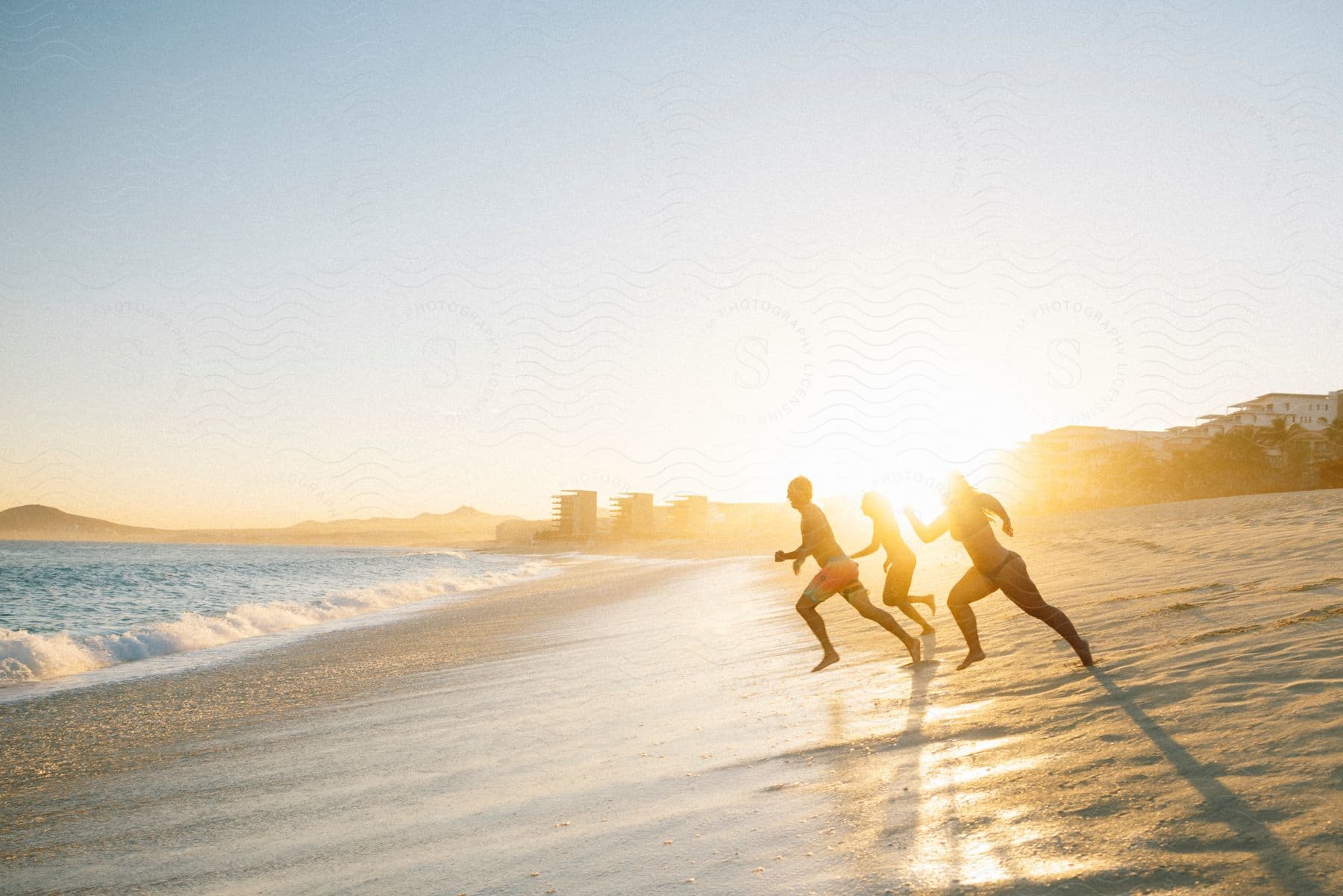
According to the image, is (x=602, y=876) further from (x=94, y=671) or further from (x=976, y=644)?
(x=94, y=671)

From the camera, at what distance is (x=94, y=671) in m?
12.8

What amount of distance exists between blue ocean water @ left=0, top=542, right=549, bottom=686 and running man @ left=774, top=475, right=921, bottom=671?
12.0 m

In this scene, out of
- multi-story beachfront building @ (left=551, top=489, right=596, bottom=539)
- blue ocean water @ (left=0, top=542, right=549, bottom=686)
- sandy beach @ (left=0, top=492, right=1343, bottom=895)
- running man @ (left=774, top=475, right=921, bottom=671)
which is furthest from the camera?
multi-story beachfront building @ (left=551, top=489, right=596, bottom=539)

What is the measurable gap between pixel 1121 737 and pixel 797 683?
11.2 feet

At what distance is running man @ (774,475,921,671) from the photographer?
25.8ft

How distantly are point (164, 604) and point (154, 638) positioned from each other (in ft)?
55.7

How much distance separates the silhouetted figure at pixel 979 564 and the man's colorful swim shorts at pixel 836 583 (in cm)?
102

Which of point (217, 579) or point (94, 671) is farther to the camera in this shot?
point (217, 579)

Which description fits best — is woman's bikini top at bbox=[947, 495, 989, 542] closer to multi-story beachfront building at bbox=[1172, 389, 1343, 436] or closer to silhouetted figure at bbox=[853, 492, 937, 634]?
silhouetted figure at bbox=[853, 492, 937, 634]

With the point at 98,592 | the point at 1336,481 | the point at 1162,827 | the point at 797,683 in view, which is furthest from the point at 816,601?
the point at 1336,481

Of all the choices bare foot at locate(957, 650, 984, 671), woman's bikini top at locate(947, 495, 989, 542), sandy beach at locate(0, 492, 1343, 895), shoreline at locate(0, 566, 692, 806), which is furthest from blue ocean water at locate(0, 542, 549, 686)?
woman's bikini top at locate(947, 495, 989, 542)

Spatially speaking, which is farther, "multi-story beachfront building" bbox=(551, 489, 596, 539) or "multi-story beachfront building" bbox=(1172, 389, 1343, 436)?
"multi-story beachfront building" bbox=(551, 489, 596, 539)

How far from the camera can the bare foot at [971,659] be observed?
280 inches

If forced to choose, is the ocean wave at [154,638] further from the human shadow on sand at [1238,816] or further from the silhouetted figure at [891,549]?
the human shadow on sand at [1238,816]
